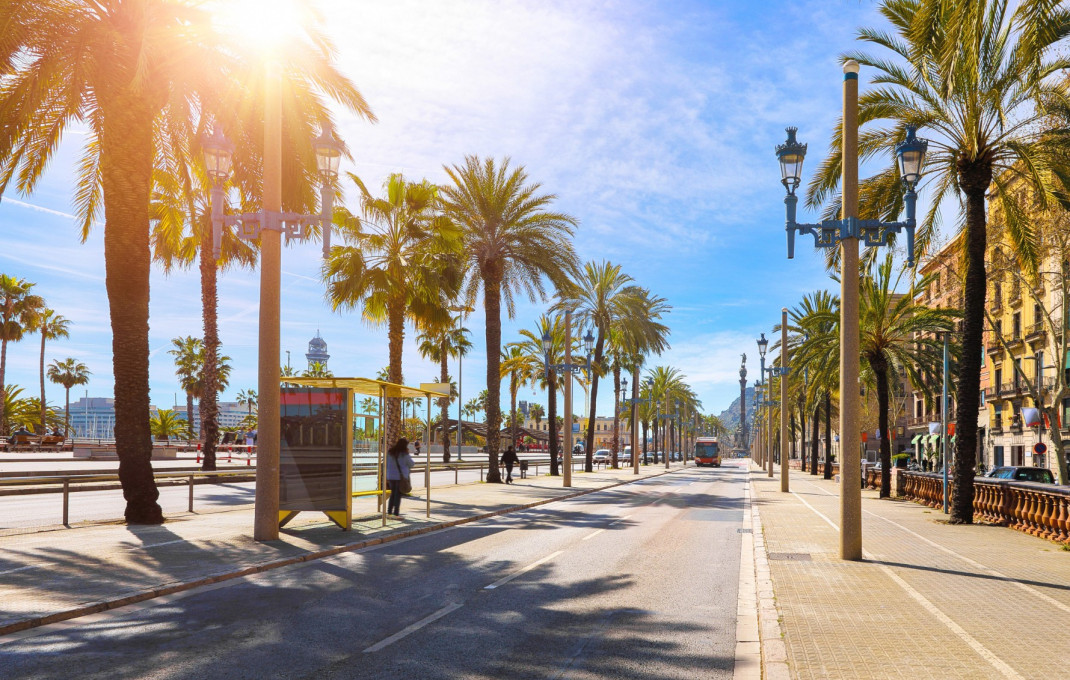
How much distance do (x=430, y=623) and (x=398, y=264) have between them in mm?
20382

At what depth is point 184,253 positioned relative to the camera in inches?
1284

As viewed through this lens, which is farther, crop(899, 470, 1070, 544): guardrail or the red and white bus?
the red and white bus

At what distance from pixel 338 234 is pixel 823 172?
15.7m

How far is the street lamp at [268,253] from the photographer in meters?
12.8

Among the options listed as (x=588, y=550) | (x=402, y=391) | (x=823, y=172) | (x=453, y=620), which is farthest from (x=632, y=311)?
(x=453, y=620)

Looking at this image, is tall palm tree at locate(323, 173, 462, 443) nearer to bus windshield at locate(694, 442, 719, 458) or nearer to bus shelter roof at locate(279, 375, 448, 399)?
bus shelter roof at locate(279, 375, 448, 399)

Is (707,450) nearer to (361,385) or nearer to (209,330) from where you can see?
(209,330)

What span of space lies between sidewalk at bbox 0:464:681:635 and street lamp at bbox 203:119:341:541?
83cm

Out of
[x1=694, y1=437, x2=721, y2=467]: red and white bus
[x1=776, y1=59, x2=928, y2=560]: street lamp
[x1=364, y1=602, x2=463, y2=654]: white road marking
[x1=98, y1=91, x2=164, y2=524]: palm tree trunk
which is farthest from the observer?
[x1=694, y1=437, x2=721, y2=467]: red and white bus

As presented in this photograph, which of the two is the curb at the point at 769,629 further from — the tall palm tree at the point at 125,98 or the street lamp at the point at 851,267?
the tall palm tree at the point at 125,98

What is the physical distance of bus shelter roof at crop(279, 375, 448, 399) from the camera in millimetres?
14242

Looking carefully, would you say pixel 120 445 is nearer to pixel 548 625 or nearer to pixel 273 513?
pixel 273 513

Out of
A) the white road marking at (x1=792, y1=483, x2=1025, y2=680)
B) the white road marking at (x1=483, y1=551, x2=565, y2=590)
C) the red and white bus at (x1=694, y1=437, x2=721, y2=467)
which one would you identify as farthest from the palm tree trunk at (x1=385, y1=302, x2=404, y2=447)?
the red and white bus at (x1=694, y1=437, x2=721, y2=467)

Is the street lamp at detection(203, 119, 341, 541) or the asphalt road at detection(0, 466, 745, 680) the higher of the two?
the street lamp at detection(203, 119, 341, 541)
